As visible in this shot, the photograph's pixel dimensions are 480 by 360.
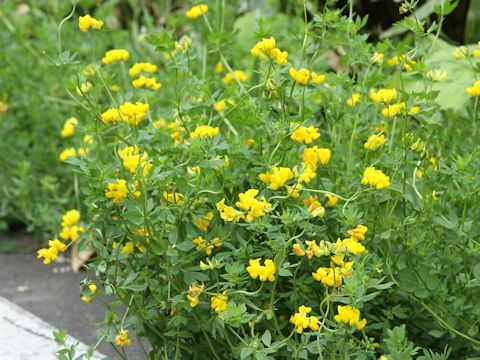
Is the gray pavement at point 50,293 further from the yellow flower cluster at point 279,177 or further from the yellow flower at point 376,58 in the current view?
the yellow flower at point 376,58

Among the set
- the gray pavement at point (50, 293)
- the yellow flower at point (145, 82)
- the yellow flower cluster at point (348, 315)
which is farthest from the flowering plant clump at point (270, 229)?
the gray pavement at point (50, 293)

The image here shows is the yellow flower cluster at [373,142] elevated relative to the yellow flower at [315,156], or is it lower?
lower

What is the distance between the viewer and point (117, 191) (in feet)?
6.12

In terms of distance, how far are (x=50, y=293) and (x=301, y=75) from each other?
57.0 inches

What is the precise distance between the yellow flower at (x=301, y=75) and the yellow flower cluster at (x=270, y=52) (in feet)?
0.11

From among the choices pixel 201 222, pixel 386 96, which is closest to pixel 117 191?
pixel 201 222

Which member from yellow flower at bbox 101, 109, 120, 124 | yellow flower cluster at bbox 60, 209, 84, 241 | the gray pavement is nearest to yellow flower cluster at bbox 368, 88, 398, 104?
yellow flower at bbox 101, 109, 120, 124

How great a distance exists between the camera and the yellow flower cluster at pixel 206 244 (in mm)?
1844

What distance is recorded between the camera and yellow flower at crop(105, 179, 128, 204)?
184 cm

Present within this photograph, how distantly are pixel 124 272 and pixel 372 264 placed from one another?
55cm

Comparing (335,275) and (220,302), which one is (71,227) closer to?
(220,302)

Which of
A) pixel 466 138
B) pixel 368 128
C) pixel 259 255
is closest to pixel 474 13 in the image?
pixel 466 138

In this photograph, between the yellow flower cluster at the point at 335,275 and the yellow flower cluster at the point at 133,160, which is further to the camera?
the yellow flower cluster at the point at 133,160

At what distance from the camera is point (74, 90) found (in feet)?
6.86
